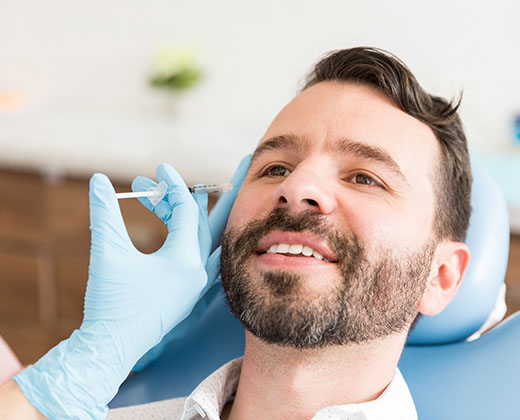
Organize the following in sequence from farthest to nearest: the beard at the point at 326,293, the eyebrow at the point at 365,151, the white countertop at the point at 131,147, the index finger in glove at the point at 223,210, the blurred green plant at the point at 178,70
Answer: the blurred green plant at the point at 178,70
the white countertop at the point at 131,147
the index finger in glove at the point at 223,210
the eyebrow at the point at 365,151
the beard at the point at 326,293

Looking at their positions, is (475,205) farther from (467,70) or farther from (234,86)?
(234,86)

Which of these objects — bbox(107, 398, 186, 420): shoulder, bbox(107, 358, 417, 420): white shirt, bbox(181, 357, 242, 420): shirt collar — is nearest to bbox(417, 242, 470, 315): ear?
bbox(107, 358, 417, 420): white shirt

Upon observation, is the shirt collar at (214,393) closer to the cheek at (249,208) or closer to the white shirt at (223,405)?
the white shirt at (223,405)

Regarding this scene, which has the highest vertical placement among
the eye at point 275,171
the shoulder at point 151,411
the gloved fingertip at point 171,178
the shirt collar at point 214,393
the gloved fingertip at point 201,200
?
the eye at point 275,171

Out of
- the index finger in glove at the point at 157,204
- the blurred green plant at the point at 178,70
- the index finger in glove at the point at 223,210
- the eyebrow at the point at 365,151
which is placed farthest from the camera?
the blurred green plant at the point at 178,70

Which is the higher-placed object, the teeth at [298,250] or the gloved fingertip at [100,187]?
the gloved fingertip at [100,187]

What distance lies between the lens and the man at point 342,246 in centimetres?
103

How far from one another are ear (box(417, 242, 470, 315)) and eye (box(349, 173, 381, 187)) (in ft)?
0.57

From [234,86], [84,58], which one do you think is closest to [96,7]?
[84,58]

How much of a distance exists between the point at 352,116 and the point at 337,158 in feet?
0.29

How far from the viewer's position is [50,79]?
10.2 feet

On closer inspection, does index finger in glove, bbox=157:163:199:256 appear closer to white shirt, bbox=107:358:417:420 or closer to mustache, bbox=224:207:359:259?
mustache, bbox=224:207:359:259

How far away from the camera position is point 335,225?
1054 mm

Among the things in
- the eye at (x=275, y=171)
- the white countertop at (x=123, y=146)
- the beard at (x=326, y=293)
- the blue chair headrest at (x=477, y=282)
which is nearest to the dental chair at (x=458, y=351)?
the blue chair headrest at (x=477, y=282)
